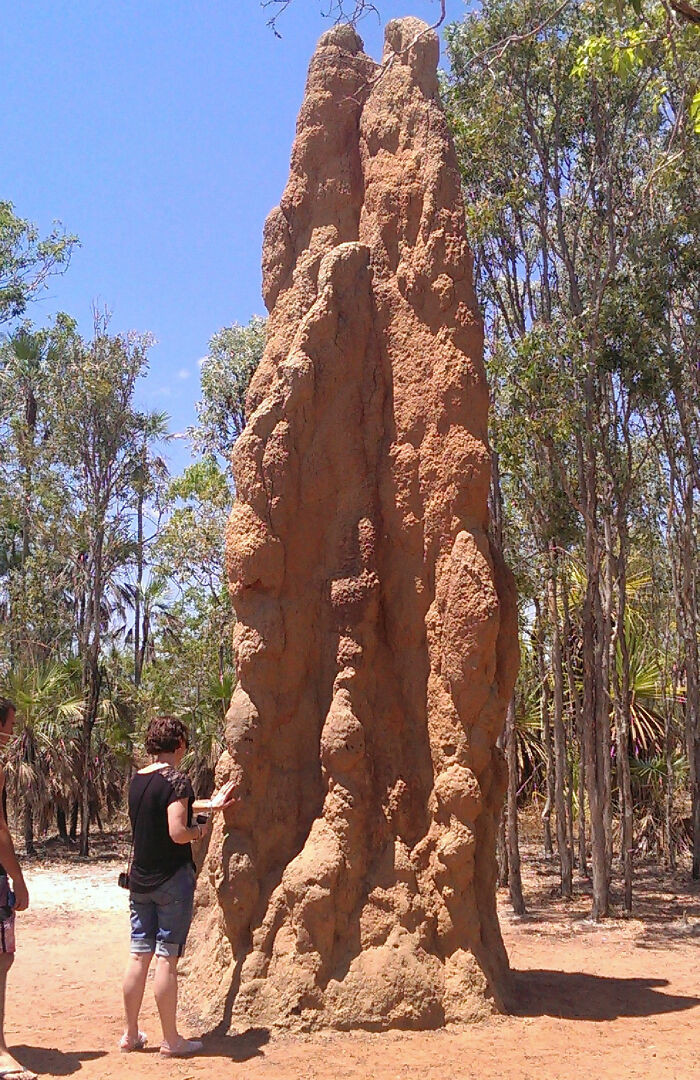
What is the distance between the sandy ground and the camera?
515cm

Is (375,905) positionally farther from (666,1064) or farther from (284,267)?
(284,267)

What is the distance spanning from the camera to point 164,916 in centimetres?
533

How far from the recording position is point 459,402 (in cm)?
640

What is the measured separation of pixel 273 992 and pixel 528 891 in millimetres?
8241

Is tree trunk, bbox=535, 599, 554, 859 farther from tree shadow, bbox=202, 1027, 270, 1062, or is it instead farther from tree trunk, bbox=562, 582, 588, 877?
tree shadow, bbox=202, 1027, 270, 1062

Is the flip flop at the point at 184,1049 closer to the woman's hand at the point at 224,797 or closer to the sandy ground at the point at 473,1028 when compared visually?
the sandy ground at the point at 473,1028

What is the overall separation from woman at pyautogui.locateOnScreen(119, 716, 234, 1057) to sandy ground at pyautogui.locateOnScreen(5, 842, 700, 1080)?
0.81 ft

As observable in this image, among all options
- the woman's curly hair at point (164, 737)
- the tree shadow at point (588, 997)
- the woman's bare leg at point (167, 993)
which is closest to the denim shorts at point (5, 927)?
the woman's bare leg at point (167, 993)

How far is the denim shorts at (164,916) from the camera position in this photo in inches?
208

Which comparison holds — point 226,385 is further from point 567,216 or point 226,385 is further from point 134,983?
point 134,983

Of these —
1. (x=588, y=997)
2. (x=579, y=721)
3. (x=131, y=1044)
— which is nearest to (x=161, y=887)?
(x=131, y=1044)

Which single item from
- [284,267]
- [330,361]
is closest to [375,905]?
[330,361]

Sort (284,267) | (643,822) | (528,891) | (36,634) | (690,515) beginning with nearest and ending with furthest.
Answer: (284,267) < (528,891) < (690,515) < (643,822) < (36,634)

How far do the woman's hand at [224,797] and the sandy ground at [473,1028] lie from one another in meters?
1.17
